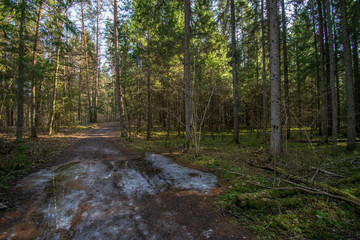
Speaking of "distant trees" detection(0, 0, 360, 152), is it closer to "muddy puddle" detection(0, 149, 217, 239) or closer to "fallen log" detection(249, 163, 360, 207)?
"fallen log" detection(249, 163, 360, 207)

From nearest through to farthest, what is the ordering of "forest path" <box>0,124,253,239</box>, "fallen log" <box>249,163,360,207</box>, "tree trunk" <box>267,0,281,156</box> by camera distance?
"forest path" <box>0,124,253,239</box>
"fallen log" <box>249,163,360,207</box>
"tree trunk" <box>267,0,281,156</box>

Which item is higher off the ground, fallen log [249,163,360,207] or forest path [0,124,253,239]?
fallen log [249,163,360,207]

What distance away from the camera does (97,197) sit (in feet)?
12.6

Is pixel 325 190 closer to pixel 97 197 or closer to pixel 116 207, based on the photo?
pixel 116 207

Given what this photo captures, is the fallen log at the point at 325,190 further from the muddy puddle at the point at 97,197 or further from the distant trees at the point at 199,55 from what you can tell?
the muddy puddle at the point at 97,197

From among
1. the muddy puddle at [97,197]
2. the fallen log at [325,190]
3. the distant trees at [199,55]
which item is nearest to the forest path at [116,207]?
the muddy puddle at [97,197]

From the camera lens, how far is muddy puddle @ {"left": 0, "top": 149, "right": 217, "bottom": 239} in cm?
269

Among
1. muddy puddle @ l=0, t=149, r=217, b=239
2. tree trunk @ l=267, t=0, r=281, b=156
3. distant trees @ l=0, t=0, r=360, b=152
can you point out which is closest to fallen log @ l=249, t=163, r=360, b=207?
distant trees @ l=0, t=0, r=360, b=152

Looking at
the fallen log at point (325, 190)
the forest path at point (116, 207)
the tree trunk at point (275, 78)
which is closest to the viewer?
the forest path at point (116, 207)

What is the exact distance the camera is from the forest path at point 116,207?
268 cm

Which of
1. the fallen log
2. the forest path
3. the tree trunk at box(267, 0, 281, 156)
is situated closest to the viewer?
the forest path

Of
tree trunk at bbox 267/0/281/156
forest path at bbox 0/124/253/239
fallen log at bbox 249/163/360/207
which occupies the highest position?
tree trunk at bbox 267/0/281/156

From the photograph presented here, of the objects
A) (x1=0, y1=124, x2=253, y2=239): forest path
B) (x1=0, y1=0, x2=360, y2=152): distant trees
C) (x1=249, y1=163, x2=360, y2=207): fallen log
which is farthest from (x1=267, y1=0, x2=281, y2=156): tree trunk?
(x1=0, y1=124, x2=253, y2=239): forest path

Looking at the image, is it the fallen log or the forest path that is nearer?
the forest path
